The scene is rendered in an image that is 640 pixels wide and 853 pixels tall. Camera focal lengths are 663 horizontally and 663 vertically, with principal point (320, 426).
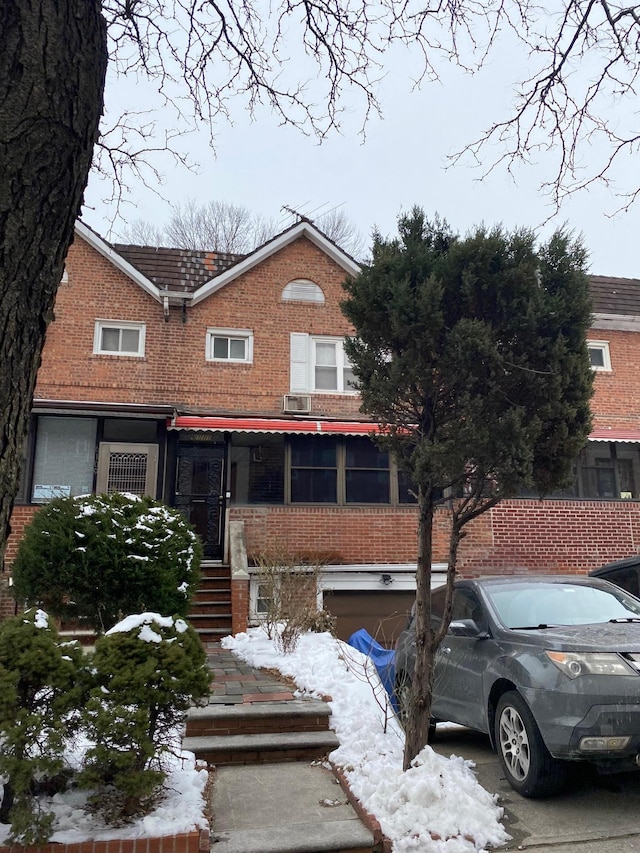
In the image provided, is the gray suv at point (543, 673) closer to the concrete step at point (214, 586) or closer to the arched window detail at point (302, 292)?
the concrete step at point (214, 586)

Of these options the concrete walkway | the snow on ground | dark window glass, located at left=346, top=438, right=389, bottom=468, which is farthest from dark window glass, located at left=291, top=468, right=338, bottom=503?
the concrete walkway

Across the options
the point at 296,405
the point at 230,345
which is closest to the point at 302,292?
the point at 230,345

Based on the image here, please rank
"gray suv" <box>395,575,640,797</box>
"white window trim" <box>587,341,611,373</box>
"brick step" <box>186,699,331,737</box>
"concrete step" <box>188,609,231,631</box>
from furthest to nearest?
1. "white window trim" <box>587,341,611,373</box>
2. "concrete step" <box>188,609,231,631</box>
3. "brick step" <box>186,699,331,737</box>
4. "gray suv" <box>395,575,640,797</box>

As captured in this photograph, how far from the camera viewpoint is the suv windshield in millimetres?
5504

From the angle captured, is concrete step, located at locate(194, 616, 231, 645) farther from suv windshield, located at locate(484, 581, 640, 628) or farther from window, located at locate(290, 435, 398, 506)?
suv windshield, located at locate(484, 581, 640, 628)

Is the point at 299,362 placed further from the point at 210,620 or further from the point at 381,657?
the point at 381,657

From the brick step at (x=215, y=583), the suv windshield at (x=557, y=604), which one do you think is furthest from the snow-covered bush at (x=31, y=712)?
the brick step at (x=215, y=583)

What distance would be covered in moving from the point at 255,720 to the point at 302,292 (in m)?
10.8

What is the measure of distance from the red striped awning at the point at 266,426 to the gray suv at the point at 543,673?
6735mm

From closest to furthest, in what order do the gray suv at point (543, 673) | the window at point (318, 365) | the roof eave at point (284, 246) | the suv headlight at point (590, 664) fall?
the gray suv at point (543, 673), the suv headlight at point (590, 664), the window at point (318, 365), the roof eave at point (284, 246)

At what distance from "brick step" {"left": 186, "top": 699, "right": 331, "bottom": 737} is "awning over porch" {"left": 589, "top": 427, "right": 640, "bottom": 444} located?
A: 1004 centimetres

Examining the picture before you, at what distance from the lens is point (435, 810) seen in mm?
4047

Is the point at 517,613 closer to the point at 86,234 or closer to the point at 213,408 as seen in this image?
the point at 213,408

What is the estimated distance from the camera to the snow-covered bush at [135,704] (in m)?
3.54
